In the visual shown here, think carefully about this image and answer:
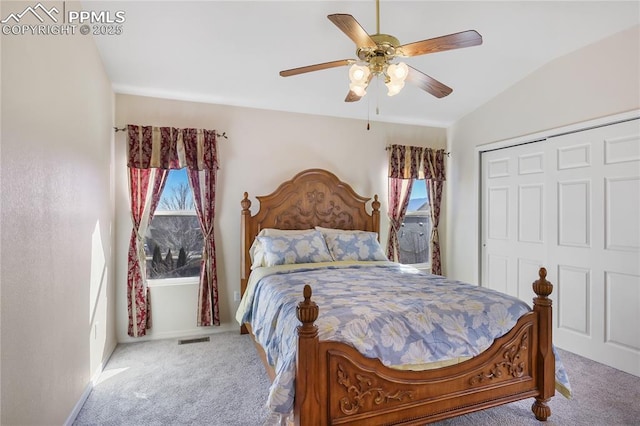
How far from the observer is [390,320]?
1.80 metres

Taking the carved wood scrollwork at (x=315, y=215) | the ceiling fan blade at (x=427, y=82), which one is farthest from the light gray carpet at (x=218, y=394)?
the ceiling fan blade at (x=427, y=82)

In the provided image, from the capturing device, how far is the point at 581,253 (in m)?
3.12

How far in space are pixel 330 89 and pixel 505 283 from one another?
3.06m

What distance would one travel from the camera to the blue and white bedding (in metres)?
1.71

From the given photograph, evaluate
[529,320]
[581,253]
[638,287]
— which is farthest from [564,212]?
[529,320]

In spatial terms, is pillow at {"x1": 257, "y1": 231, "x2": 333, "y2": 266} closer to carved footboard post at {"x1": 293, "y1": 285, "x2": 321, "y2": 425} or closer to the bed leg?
carved footboard post at {"x1": 293, "y1": 285, "x2": 321, "y2": 425}

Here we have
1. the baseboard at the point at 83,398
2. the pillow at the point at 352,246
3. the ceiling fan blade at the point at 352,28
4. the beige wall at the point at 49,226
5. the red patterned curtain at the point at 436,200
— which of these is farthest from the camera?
the red patterned curtain at the point at 436,200

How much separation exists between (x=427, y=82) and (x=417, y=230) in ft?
9.00

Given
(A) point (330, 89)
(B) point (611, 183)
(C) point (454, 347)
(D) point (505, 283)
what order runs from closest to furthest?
(C) point (454, 347), (B) point (611, 183), (A) point (330, 89), (D) point (505, 283)

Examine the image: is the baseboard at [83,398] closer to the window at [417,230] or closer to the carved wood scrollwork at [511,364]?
the carved wood scrollwork at [511,364]

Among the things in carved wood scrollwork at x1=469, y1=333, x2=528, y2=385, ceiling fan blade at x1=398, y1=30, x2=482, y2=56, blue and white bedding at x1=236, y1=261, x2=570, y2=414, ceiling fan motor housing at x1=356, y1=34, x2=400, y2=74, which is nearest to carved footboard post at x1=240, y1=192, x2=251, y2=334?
blue and white bedding at x1=236, y1=261, x2=570, y2=414

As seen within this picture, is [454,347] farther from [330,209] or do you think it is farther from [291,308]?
[330,209]

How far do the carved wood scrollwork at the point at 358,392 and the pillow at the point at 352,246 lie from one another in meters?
1.80

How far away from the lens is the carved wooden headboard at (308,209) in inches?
142
